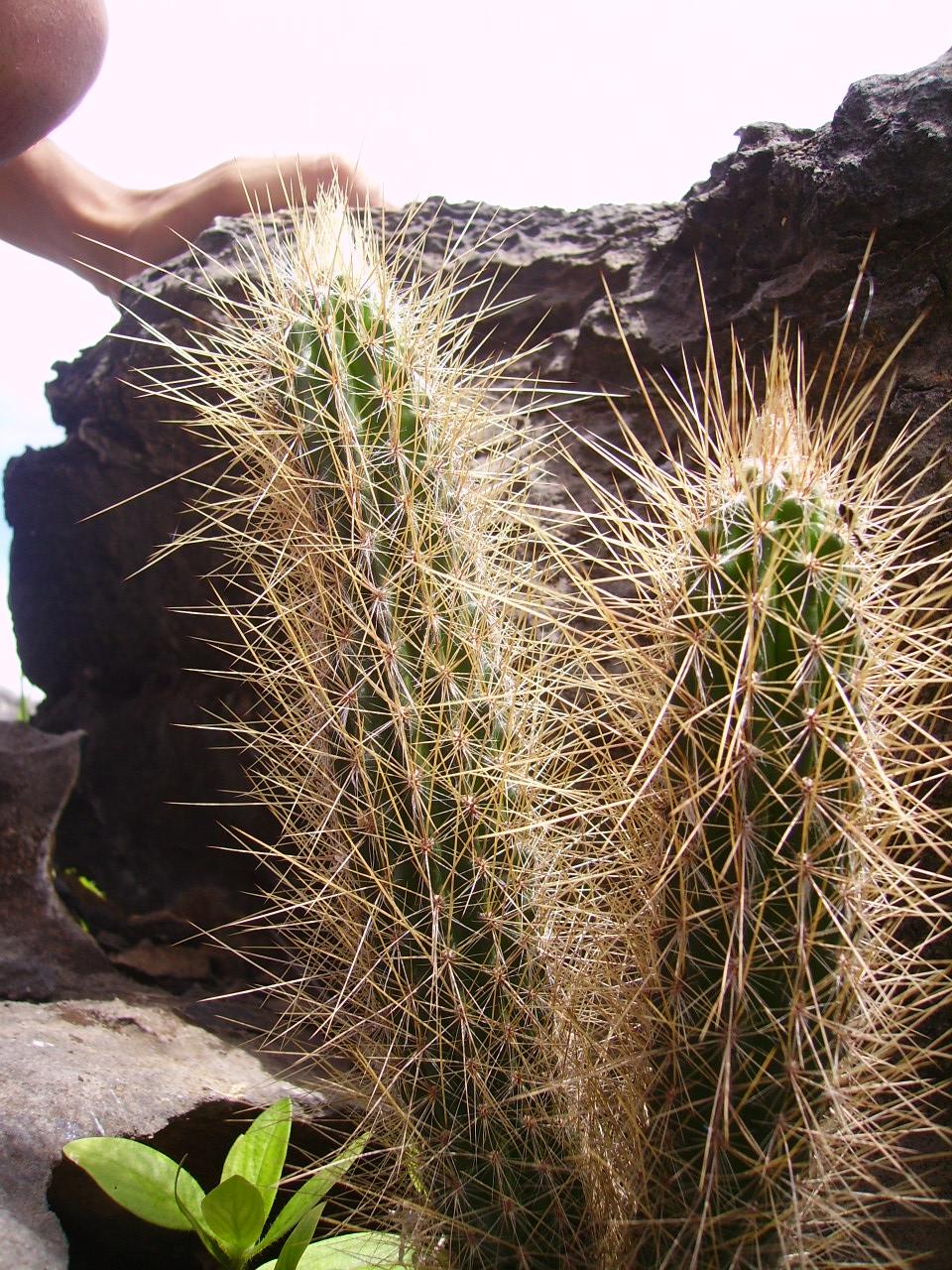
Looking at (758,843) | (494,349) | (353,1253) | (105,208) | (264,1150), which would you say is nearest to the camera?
(758,843)

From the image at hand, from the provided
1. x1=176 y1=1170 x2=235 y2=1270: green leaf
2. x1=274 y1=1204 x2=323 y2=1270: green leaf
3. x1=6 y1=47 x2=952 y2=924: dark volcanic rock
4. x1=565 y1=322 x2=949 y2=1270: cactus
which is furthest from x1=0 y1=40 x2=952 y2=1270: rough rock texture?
Result: x1=565 y1=322 x2=949 y2=1270: cactus

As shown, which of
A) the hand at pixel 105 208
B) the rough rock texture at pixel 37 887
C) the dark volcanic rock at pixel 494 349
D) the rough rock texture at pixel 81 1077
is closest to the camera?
the rough rock texture at pixel 81 1077

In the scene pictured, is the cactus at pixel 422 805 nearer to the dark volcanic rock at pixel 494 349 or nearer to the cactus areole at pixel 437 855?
the cactus areole at pixel 437 855

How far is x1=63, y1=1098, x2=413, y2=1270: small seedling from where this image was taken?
3.53 feet

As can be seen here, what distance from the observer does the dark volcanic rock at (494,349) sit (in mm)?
1273

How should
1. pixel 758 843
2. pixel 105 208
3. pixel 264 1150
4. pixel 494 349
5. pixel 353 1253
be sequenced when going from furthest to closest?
1. pixel 105 208
2. pixel 494 349
3. pixel 264 1150
4. pixel 353 1253
5. pixel 758 843

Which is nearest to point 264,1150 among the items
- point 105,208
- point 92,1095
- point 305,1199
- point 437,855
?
point 305,1199

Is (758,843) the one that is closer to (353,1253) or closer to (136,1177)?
(353,1253)

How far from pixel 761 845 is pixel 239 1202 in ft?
2.26

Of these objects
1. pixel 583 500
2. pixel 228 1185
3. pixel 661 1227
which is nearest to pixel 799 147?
pixel 583 500

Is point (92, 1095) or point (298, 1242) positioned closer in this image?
point (298, 1242)

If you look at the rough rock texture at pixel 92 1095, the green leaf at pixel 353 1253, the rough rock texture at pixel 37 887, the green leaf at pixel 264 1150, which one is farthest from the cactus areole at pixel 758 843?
the rough rock texture at pixel 37 887

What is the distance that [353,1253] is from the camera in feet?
3.52

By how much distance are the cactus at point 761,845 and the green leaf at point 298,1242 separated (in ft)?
1.28
